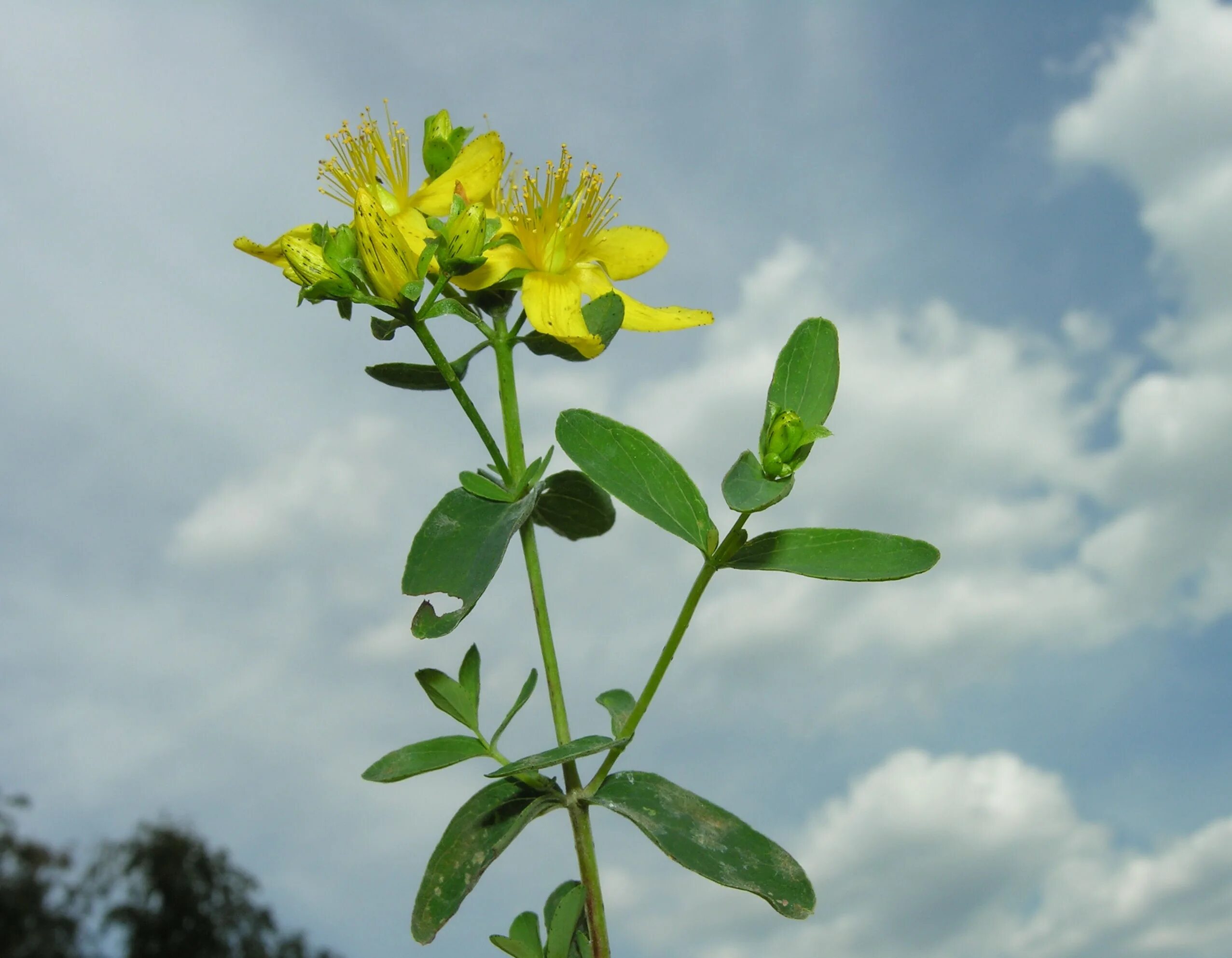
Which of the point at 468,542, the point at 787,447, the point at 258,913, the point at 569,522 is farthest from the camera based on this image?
the point at 258,913

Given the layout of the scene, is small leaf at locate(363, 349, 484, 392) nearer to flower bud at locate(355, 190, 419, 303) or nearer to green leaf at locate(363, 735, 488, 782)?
flower bud at locate(355, 190, 419, 303)

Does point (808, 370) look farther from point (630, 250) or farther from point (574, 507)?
point (630, 250)

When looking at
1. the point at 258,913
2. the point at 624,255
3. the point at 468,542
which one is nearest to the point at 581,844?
the point at 468,542

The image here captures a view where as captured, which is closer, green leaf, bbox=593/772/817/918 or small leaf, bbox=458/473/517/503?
green leaf, bbox=593/772/817/918

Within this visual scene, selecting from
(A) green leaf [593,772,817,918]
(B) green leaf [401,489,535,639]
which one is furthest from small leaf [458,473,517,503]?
(A) green leaf [593,772,817,918]

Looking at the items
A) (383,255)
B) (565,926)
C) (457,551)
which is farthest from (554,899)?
(383,255)

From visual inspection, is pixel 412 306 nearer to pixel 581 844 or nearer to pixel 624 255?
pixel 624 255
